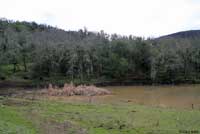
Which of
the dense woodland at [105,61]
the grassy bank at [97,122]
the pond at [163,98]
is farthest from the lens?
the dense woodland at [105,61]

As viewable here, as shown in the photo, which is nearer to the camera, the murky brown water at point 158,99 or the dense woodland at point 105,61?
the murky brown water at point 158,99

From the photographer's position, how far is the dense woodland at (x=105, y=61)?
62.6 meters

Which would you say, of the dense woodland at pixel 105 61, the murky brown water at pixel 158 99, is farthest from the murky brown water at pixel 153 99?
the dense woodland at pixel 105 61

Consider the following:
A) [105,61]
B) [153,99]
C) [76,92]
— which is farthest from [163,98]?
[105,61]

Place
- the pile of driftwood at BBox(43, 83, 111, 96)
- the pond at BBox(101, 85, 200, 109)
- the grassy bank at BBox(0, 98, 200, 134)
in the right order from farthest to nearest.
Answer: the pile of driftwood at BBox(43, 83, 111, 96), the pond at BBox(101, 85, 200, 109), the grassy bank at BBox(0, 98, 200, 134)

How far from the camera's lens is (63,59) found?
64188 mm

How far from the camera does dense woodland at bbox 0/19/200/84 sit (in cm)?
6256

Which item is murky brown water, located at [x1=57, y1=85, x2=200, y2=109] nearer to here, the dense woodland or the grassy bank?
the grassy bank

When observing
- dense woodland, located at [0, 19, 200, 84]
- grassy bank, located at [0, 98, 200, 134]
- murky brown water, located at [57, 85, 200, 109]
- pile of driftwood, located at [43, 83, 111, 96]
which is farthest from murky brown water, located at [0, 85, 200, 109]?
dense woodland, located at [0, 19, 200, 84]

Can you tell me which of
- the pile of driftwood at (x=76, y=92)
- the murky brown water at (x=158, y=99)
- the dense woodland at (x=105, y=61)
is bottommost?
the murky brown water at (x=158, y=99)

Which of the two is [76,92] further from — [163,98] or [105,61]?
[105,61]

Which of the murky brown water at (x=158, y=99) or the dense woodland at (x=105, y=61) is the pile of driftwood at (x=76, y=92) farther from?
the dense woodland at (x=105, y=61)

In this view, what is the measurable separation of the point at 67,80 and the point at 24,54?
12.3 meters

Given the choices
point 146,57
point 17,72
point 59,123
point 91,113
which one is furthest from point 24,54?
point 59,123
